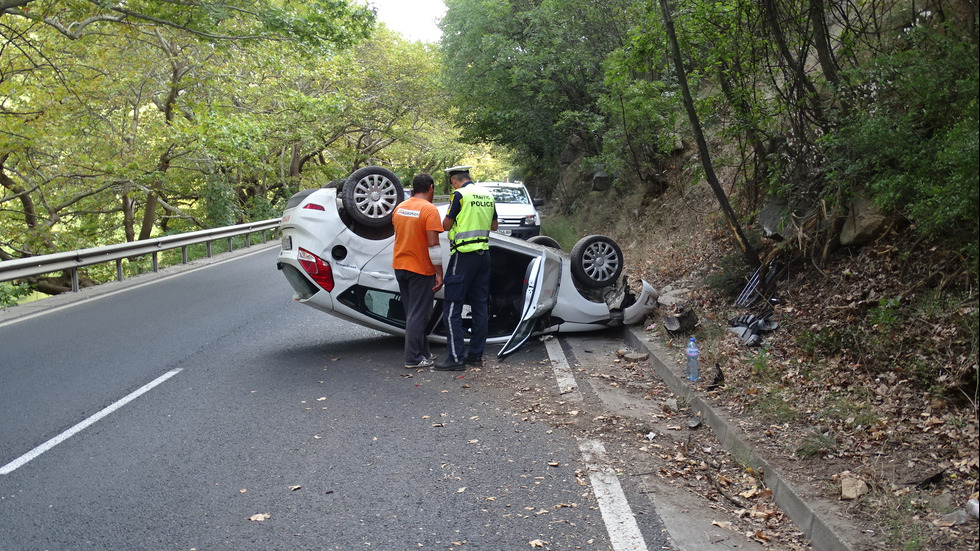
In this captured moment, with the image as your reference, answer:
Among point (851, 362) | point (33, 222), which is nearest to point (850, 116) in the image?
point (851, 362)

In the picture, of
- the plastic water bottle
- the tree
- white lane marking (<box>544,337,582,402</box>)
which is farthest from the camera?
the tree

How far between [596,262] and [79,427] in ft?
18.9

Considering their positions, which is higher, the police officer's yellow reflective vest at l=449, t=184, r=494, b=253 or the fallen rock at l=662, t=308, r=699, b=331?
the police officer's yellow reflective vest at l=449, t=184, r=494, b=253

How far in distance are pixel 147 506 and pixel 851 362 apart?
209 inches

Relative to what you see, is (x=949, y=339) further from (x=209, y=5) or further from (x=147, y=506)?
(x=209, y=5)

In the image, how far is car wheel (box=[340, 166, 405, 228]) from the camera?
8055 mm

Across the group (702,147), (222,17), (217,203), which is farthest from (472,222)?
(217,203)

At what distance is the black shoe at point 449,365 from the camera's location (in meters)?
7.88

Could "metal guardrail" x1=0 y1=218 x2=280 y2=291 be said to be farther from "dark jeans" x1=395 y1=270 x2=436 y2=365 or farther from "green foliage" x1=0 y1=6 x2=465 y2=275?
"dark jeans" x1=395 y1=270 x2=436 y2=365

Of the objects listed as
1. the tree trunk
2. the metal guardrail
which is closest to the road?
the tree trunk

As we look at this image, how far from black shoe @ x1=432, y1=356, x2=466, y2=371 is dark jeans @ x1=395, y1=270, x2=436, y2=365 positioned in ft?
0.83

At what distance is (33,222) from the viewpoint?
23.5 meters

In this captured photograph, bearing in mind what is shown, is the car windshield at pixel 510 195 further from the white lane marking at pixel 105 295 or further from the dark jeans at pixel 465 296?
the dark jeans at pixel 465 296

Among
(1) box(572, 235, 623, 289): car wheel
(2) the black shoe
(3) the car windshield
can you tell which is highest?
(3) the car windshield
